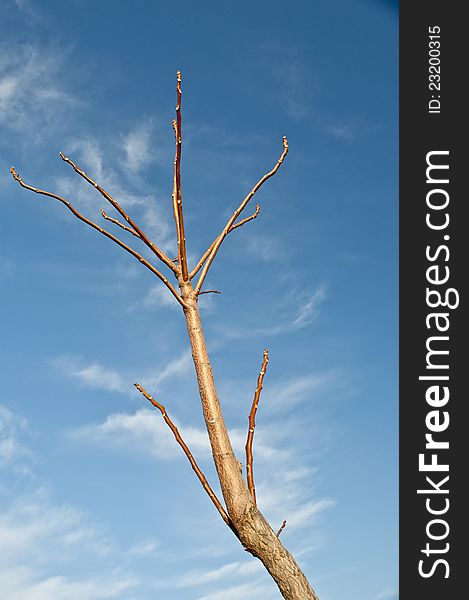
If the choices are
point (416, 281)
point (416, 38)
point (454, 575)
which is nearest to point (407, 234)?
point (416, 281)

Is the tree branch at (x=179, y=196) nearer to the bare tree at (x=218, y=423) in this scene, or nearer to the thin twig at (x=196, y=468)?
the bare tree at (x=218, y=423)

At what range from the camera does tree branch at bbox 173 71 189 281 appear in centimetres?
253

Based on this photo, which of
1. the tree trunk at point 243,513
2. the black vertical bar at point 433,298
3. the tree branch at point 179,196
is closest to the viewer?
the tree trunk at point 243,513

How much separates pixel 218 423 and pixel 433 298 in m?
2.71

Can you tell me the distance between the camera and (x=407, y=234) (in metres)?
4.88

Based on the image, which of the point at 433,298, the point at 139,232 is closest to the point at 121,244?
the point at 139,232

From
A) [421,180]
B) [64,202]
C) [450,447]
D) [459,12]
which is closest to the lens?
[64,202]

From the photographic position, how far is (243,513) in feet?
7.70

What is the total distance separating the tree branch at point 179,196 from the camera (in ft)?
8.30

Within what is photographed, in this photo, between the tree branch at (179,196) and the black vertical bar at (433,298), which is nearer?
the tree branch at (179,196)

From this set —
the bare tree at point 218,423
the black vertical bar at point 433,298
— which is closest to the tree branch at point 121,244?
the bare tree at point 218,423

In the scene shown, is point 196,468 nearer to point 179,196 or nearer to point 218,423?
point 218,423

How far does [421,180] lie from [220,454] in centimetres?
333

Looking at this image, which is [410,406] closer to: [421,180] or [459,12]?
[421,180]
